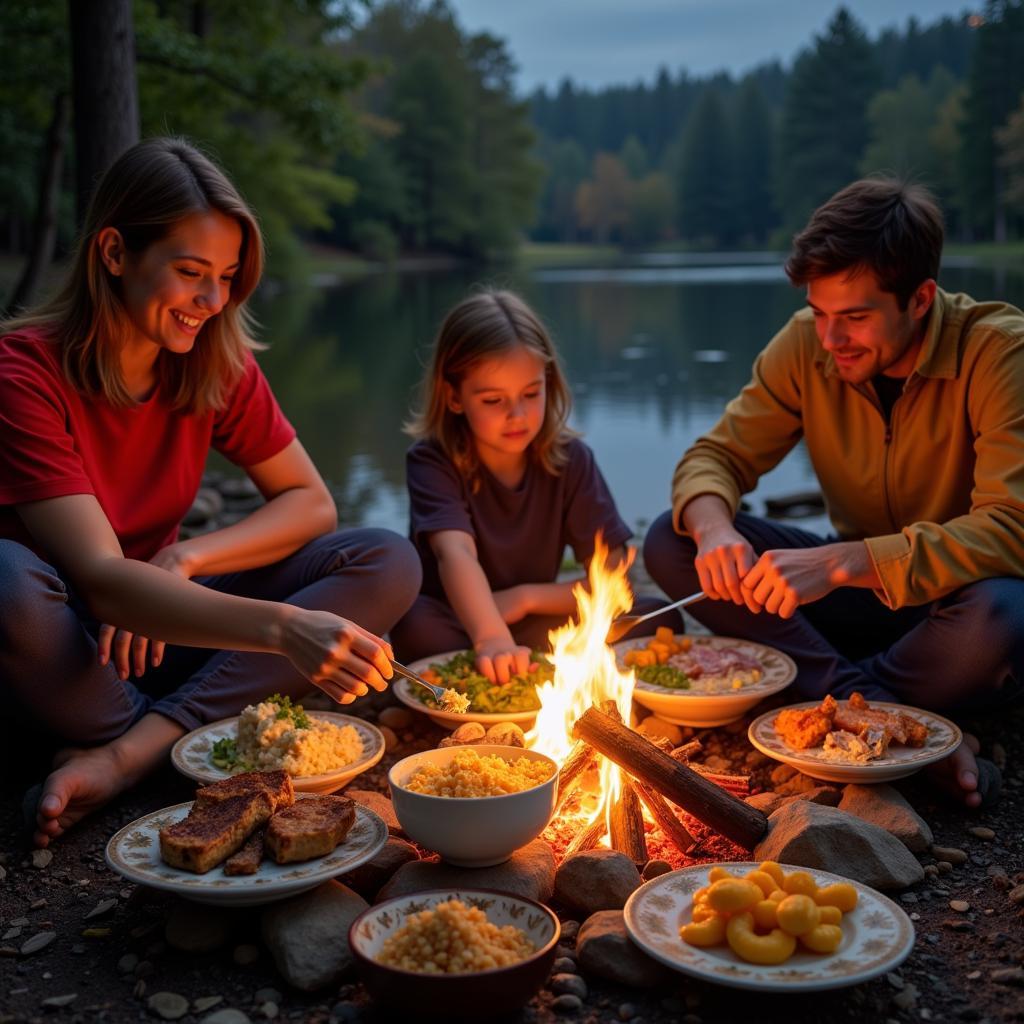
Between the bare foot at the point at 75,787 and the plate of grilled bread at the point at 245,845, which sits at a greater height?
the plate of grilled bread at the point at 245,845

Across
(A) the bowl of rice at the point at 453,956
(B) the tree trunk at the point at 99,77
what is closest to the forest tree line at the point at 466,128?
(B) the tree trunk at the point at 99,77

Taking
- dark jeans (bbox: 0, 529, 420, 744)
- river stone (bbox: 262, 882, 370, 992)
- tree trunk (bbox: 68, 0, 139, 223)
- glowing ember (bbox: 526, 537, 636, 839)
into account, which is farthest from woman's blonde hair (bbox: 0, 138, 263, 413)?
tree trunk (bbox: 68, 0, 139, 223)

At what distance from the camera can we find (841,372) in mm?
3402

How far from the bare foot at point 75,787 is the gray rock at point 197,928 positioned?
0.57m

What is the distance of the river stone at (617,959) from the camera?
2.19 metres

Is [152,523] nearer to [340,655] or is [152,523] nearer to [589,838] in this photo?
[340,655]

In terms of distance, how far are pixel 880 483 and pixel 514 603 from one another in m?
1.30

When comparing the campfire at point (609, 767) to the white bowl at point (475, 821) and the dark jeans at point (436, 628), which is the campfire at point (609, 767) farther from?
the dark jeans at point (436, 628)

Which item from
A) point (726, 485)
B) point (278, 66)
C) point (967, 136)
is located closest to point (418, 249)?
point (967, 136)

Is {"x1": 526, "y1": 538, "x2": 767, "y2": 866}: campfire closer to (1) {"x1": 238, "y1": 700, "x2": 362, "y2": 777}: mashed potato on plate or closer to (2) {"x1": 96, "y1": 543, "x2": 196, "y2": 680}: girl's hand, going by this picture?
(1) {"x1": 238, "y1": 700, "x2": 362, "y2": 777}: mashed potato on plate

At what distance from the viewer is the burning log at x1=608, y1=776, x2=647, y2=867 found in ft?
8.79

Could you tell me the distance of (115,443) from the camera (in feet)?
10.7

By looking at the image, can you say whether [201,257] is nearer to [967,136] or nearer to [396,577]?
[396,577]

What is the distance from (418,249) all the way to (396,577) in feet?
146
